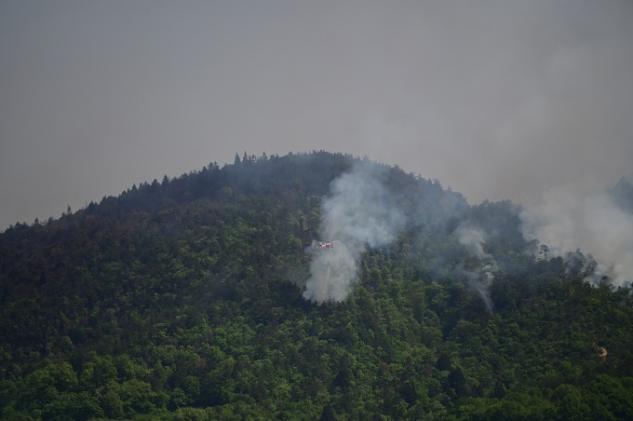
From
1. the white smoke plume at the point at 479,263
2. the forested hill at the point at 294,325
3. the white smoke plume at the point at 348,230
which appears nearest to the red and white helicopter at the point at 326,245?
the white smoke plume at the point at 348,230

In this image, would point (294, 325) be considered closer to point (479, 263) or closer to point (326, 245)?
point (326, 245)

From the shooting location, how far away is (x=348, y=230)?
181m

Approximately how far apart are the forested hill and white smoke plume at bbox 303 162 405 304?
1.65 m

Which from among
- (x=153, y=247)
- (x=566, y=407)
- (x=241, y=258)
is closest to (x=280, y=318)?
(x=241, y=258)

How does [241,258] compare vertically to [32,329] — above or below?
above

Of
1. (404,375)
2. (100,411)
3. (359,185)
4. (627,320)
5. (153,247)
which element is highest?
(359,185)

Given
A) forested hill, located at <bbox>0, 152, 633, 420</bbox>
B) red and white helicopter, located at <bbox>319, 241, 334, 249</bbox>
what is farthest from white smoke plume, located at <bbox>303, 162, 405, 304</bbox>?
forested hill, located at <bbox>0, 152, 633, 420</bbox>

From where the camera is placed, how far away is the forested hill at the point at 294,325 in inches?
5679

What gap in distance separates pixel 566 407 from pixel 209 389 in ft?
145

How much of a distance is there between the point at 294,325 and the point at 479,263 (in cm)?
3478

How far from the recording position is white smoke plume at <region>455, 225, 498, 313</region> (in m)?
173

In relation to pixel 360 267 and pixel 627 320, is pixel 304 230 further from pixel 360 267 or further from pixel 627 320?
pixel 627 320

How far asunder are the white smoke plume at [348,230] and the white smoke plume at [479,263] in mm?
10633

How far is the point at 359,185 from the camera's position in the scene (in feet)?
650
